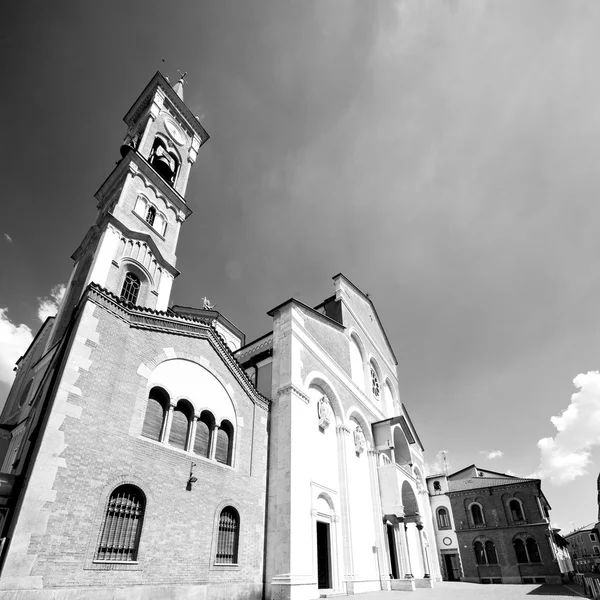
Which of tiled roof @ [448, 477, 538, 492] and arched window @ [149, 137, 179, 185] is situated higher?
arched window @ [149, 137, 179, 185]

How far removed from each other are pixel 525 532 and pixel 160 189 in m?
43.1

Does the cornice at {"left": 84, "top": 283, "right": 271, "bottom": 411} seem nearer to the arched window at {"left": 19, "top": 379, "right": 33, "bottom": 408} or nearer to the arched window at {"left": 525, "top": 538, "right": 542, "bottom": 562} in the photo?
the arched window at {"left": 19, "top": 379, "right": 33, "bottom": 408}

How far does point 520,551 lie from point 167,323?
136ft

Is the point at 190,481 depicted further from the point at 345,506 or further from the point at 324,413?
the point at 345,506

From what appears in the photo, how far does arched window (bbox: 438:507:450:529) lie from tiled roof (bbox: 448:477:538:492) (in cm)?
231

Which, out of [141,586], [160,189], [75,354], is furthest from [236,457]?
[160,189]

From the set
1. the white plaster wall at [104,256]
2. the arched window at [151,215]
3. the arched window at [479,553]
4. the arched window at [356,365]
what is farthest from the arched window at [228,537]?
the arched window at [479,553]

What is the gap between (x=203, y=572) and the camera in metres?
9.42

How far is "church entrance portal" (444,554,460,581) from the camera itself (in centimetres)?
3658

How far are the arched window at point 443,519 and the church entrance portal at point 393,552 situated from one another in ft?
79.2

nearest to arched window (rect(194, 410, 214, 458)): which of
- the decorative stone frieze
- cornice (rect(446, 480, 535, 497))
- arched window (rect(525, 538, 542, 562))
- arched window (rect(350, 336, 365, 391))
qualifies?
the decorative stone frieze

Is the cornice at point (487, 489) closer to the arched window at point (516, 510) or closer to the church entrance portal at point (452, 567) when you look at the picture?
the arched window at point (516, 510)

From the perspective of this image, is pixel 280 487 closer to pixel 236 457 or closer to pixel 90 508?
pixel 236 457

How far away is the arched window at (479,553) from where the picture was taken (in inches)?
1422
